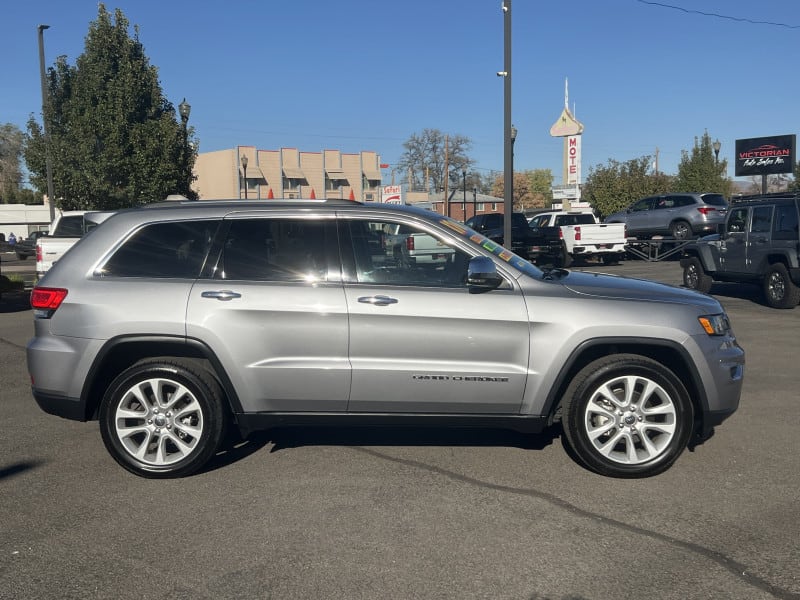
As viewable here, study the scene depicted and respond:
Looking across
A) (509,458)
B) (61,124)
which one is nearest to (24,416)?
(509,458)

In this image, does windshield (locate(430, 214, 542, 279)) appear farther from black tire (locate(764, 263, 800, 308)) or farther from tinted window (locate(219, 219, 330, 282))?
black tire (locate(764, 263, 800, 308))

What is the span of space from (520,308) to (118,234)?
2.78m

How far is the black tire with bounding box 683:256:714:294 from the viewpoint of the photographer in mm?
15552

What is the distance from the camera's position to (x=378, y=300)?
488 centimetres

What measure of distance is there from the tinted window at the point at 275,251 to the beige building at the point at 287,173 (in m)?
66.6

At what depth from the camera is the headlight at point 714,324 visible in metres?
4.95

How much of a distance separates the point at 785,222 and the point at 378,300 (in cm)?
1088

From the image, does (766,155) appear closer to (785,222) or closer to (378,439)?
(785,222)

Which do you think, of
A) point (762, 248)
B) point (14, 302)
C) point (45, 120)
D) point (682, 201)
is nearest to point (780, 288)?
point (762, 248)

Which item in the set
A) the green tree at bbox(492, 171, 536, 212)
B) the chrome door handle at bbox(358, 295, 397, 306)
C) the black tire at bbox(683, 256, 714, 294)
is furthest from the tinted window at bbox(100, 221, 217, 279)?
the green tree at bbox(492, 171, 536, 212)

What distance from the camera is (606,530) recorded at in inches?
163

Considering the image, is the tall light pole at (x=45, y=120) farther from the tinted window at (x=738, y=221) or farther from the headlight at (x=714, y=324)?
the headlight at (x=714, y=324)

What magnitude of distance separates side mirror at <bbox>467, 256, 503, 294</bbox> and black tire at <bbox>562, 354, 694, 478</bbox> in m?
0.84

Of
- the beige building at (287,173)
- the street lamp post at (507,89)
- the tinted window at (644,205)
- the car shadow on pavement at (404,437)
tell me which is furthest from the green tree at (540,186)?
the car shadow on pavement at (404,437)
